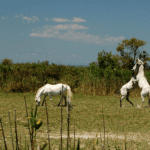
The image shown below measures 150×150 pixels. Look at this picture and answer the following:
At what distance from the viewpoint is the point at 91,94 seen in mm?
15977

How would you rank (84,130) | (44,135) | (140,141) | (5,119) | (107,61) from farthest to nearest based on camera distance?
(107,61) → (5,119) → (84,130) → (44,135) → (140,141)

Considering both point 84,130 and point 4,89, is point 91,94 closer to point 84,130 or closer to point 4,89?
point 4,89

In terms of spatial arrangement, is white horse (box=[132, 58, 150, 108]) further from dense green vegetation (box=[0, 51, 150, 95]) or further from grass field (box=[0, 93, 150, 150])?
dense green vegetation (box=[0, 51, 150, 95])

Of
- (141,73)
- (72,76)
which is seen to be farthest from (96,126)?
(72,76)

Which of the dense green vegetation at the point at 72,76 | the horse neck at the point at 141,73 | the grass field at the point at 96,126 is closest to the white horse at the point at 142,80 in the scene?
the horse neck at the point at 141,73

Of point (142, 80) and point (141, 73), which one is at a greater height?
point (141, 73)

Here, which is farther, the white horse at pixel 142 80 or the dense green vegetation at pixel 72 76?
the dense green vegetation at pixel 72 76

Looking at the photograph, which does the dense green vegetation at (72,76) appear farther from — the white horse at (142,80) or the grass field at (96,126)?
the grass field at (96,126)

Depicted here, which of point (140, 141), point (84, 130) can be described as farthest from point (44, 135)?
point (140, 141)

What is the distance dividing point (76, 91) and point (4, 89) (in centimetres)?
560

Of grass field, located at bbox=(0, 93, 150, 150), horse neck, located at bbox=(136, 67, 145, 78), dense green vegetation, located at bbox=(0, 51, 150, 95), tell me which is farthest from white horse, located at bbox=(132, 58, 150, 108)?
dense green vegetation, located at bbox=(0, 51, 150, 95)

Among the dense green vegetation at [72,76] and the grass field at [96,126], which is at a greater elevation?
the dense green vegetation at [72,76]

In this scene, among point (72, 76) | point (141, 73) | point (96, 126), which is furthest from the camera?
point (72, 76)

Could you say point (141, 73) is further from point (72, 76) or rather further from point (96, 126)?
point (72, 76)
